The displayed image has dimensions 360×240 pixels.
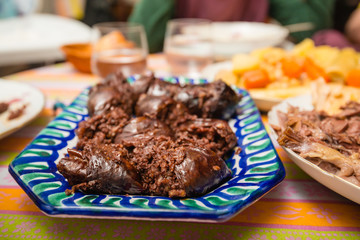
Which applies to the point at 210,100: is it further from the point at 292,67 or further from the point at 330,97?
the point at 292,67

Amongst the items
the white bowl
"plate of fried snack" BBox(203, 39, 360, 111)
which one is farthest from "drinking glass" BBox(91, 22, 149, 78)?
the white bowl

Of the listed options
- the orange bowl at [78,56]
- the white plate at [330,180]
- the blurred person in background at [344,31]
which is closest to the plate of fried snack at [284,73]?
the white plate at [330,180]

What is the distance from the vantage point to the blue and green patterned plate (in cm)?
73

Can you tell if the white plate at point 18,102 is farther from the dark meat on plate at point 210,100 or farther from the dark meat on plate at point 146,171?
the dark meat on plate at point 210,100

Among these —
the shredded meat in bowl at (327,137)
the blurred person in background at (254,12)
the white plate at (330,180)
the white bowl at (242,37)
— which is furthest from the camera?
the blurred person in background at (254,12)

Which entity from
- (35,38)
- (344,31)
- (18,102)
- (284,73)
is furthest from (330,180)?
(344,31)

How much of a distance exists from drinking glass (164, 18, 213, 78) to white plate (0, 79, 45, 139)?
92cm

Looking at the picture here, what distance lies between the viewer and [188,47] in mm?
2160

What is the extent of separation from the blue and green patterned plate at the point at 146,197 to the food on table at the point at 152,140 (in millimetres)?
41

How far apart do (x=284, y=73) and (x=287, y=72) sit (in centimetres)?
2

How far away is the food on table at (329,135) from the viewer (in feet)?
3.09

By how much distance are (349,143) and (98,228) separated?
855 mm

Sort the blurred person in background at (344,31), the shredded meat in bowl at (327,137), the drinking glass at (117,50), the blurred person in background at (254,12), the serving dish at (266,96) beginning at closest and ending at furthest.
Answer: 1. the shredded meat in bowl at (327,137)
2. the serving dish at (266,96)
3. the drinking glass at (117,50)
4. the blurred person in background at (344,31)
5. the blurred person in background at (254,12)

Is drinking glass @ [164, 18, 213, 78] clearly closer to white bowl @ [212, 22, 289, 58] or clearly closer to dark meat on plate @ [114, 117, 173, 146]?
white bowl @ [212, 22, 289, 58]
